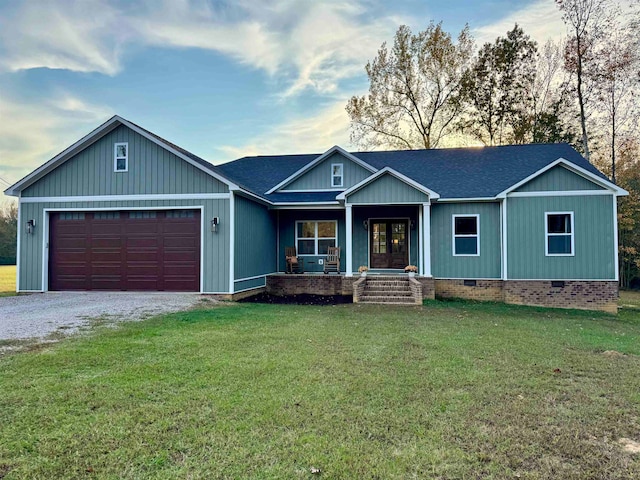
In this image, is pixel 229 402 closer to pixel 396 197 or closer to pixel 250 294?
pixel 250 294

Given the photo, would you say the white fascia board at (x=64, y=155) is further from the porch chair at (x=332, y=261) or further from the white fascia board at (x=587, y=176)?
the white fascia board at (x=587, y=176)

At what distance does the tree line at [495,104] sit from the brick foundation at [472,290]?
567 inches

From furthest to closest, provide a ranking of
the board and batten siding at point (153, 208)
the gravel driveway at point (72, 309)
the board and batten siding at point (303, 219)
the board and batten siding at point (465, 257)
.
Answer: the board and batten siding at point (303, 219), the board and batten siding at point (465, 257), the board and batten siding at point (153, 208), the gravel driveway at point (72, 309)

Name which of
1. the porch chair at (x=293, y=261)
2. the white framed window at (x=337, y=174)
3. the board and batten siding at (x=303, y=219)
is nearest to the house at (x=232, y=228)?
the porch chair at (x=293, y=261)

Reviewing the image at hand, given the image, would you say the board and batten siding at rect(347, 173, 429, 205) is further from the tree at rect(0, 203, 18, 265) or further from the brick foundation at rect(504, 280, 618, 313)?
the tree at rect(0, 203, 18, 265)

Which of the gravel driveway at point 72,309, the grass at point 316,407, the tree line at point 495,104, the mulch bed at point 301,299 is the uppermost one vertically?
the tree line at point 495,104

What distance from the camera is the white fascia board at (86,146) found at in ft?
36.9

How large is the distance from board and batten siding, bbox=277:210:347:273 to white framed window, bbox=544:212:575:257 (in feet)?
21.2

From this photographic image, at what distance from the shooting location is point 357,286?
1173 cm

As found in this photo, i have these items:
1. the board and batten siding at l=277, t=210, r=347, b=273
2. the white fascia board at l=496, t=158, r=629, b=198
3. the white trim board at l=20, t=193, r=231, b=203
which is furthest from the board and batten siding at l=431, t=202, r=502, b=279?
the white trim board at l=20, t=193, r=231, b=203

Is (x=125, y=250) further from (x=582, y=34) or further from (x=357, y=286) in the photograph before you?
(x=582, y=34)

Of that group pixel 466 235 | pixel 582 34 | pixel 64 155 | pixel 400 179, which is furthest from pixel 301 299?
pixel 582 34

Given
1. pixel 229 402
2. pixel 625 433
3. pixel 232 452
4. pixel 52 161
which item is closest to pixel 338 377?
pixel 229 402

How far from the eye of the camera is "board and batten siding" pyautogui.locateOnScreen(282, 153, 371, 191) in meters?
14.7
